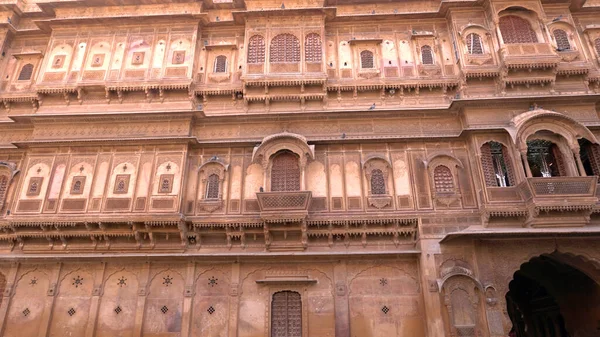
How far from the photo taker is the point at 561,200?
37.5 feet

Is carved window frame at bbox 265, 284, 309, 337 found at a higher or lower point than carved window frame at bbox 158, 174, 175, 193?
lower

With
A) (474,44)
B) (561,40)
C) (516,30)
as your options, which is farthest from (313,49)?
(561,40)

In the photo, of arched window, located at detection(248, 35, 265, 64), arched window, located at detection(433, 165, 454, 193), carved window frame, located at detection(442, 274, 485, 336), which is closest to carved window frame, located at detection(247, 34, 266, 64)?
arched window, located at detection(248, 35, 265, 64)

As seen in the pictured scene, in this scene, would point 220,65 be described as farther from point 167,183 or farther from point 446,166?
point 446,166

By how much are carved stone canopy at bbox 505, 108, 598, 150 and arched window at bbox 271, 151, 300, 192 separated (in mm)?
6888

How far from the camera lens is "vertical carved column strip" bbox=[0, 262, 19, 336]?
11.9m

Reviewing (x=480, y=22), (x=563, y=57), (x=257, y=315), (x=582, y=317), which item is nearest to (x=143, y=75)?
(x=257, y=315)

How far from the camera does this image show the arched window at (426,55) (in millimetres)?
14742

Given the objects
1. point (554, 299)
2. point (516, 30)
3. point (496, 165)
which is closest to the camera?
point (496, 165)

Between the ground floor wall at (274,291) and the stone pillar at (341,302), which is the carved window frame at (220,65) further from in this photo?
the stone pillar at (341,302)

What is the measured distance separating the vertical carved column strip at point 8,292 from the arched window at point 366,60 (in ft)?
44.2

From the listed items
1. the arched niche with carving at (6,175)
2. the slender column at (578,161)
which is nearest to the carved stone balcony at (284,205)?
the slender column at (578,161)

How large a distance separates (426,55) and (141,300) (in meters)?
13.0

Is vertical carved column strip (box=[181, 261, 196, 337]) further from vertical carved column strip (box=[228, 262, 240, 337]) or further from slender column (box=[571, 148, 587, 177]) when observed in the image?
slender column (box=[571, 148, 587, 177])
